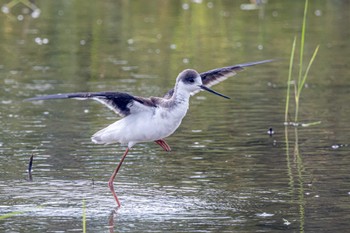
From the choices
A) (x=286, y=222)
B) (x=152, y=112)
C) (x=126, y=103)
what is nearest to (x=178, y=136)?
(x=152, y=112)

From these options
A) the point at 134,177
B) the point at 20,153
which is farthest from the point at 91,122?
the point at 134,177

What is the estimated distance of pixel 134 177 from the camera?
384 inches

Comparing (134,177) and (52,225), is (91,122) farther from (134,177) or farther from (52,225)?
(52,225)

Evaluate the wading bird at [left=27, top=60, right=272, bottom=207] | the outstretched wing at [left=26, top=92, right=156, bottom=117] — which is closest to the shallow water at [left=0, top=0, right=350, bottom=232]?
the wading bird at [left=27, top=60, right=272, bottom=207]

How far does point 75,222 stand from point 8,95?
6.55m

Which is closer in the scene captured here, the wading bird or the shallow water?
the shallow water

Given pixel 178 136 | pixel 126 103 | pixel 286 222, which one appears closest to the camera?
pixel 286 222

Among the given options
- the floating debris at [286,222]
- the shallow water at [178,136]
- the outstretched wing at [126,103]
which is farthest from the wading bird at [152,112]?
the floating debris at [286,222]

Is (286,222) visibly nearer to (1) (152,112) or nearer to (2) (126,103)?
(1) (152,112)

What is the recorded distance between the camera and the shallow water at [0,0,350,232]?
8.36 meters

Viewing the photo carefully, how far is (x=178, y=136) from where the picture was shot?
11742 millimetres

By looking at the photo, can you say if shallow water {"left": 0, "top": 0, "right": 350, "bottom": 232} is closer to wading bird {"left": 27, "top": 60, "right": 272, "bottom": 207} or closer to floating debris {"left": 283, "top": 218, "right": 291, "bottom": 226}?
floating debris {"left": 283, "top": 218, "right": 291, "bottom": 226}

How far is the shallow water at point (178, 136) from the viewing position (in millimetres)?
8359

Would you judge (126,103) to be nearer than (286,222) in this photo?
No
